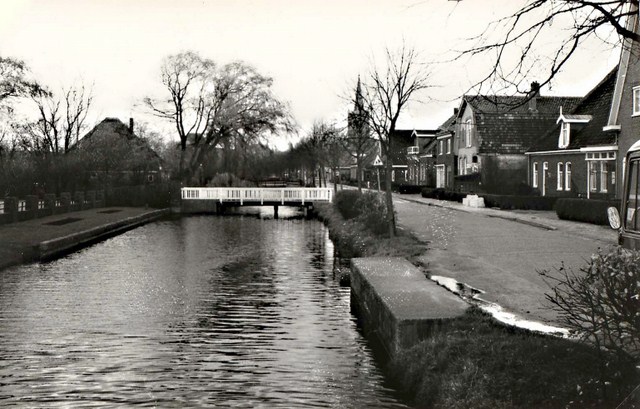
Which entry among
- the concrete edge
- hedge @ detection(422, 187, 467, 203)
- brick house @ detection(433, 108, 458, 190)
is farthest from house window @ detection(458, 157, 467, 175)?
the concrete edge

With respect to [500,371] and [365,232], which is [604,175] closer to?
[365,232]

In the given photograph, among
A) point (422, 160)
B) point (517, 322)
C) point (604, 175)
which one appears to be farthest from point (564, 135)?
point (422, 160)

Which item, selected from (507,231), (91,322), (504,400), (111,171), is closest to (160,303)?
(91,322)

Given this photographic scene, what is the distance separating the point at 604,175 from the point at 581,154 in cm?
327

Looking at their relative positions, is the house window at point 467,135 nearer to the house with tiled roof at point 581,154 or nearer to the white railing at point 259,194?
the house with tiled roof at point 581,154

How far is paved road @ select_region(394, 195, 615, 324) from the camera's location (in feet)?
35.8

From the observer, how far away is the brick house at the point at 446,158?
2238 inches

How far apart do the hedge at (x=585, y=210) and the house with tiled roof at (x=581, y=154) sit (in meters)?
4.19

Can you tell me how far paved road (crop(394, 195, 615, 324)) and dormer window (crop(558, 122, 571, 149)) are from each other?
1174 cm


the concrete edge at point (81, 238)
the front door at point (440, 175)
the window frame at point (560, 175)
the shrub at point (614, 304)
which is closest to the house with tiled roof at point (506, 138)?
the window frame at point (560, 175)

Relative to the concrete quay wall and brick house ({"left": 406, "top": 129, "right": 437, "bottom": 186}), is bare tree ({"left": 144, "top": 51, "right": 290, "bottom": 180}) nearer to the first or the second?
brick house ({"left": 406, "top": 129, "right": 437, "bottom": 186})

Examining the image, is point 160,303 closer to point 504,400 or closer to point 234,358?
point 234,358

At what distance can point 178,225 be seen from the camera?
3506 cm

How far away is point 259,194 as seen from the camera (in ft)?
156
